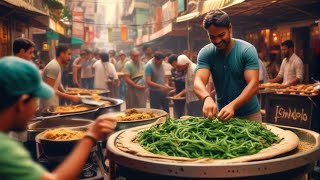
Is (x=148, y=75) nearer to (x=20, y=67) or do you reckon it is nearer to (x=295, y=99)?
(x=295, y=99)

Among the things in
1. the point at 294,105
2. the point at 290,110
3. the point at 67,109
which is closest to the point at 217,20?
the point at 67,109

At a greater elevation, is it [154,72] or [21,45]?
[21,45]

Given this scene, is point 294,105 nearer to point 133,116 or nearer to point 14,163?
point 133,116

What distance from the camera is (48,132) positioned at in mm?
5824

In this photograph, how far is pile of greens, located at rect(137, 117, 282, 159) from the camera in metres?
3.57

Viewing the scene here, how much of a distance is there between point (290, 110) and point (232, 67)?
5990mm

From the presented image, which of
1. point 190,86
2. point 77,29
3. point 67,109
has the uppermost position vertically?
point 77,29

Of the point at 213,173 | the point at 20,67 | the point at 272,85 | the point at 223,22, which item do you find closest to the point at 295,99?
the point at 272,85

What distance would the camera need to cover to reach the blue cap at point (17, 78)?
2.21 meters

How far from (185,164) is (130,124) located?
3623mm

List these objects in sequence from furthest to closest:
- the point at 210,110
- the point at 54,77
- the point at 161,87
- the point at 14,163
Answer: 1. the point at 161,87
2. the point at 54,77
3. the point at 210,110
4. the point at 14,163

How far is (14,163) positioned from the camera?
211 centimetres

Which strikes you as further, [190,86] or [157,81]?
[157,81]

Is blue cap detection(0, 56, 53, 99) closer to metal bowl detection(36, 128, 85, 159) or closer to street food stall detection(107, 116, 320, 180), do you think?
street food stall detection(107, 116, 320, 180)
